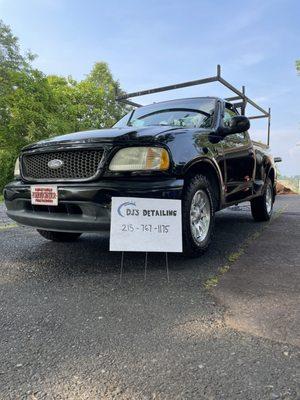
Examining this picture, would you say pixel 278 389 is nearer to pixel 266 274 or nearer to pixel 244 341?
pixel 244 341

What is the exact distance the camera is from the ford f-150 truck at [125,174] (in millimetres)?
3166

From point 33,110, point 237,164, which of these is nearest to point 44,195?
point 237,164

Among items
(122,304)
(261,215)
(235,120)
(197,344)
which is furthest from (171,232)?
(261,215)

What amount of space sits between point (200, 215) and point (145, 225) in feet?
2.73

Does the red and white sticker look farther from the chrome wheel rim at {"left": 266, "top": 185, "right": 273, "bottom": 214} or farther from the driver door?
the chrome wheel rim at {"left": 266, "top": 185, "right": 273, "bottom": 214}

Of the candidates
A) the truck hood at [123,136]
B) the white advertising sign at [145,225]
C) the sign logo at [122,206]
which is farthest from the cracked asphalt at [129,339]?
the truck hood at [123,136]

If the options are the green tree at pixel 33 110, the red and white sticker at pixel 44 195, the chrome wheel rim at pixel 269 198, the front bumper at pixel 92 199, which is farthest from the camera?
the green tree at pixel 33 110

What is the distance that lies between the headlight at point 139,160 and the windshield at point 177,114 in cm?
102

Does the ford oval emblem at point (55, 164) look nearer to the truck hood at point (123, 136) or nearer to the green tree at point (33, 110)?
the truck hood at point (123, 136)

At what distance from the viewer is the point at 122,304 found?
2602mm

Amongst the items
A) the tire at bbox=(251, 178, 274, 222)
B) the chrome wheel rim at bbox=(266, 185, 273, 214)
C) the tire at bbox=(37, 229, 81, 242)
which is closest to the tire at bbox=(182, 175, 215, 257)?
the tire at bbox=(37, 229, 81, 242)

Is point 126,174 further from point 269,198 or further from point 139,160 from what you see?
point 269,198

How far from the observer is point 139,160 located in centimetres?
317

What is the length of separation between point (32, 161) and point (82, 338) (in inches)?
80.7
